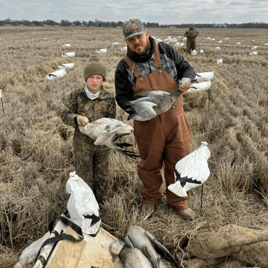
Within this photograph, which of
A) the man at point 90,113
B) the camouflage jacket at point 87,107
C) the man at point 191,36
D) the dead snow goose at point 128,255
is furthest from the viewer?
the man at point 191,36

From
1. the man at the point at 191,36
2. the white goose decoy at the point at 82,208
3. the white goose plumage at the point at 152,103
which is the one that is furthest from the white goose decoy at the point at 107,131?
the man at the point at 191,36

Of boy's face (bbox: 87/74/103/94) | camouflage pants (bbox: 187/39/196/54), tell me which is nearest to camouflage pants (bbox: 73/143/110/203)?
boy's face (bbox: 87/74/103/94)

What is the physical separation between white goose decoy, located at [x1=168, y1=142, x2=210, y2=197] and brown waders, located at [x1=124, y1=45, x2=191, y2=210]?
41 cm

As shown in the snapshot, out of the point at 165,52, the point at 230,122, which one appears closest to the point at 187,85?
the point at 165,52

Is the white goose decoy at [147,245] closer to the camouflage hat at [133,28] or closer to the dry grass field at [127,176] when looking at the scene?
the dry grass field at [127,176]

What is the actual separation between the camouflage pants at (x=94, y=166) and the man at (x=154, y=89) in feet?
1.19

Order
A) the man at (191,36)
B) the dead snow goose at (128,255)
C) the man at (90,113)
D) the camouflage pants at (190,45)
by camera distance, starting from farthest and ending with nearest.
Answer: the camouflage pants at (190,45), the man at (191,36), the man at (90,113), the dead snow goose at (128,255)

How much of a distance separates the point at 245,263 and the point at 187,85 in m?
1.36

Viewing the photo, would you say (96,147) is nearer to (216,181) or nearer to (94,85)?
(94,85)

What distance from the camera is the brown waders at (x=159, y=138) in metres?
2.02

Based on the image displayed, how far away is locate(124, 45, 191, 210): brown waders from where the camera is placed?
2016mm

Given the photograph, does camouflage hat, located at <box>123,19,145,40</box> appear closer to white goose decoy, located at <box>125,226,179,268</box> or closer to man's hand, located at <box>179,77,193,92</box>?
man's hand, located at <box>179,77,193,92</box>

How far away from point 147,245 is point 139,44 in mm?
1507

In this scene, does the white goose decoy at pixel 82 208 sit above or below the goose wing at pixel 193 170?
below
